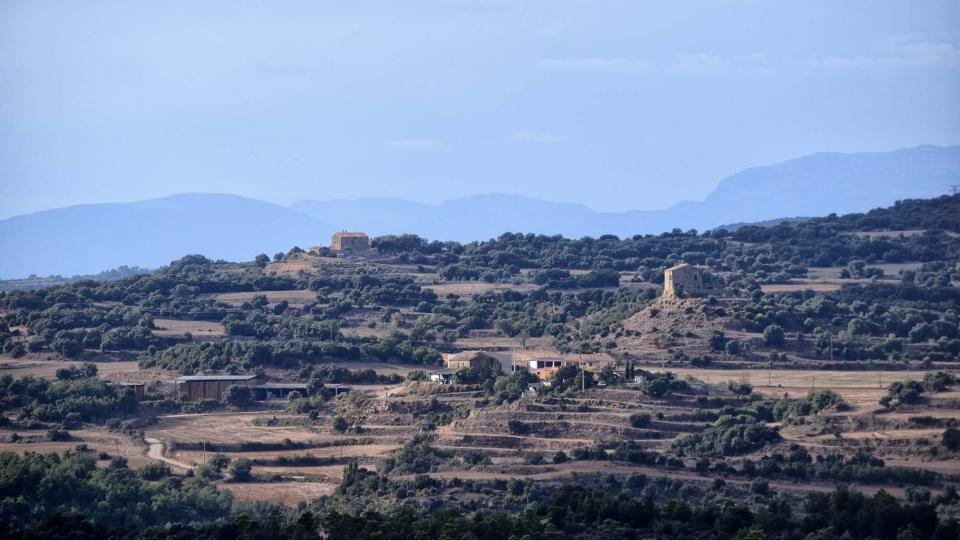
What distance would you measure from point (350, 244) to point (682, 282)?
33.1 metres

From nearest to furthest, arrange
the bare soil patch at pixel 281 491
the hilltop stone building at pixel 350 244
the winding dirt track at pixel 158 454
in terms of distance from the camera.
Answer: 1. the bare soil patch at pixel 281 491
2. the winding dirt track at pixel 158 454
3. the hilltop stone building at pixel 350 244

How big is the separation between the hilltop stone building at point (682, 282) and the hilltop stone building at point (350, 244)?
31.1 metres

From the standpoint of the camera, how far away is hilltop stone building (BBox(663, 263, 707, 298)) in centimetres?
7744

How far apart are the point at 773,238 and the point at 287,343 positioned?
142 ft

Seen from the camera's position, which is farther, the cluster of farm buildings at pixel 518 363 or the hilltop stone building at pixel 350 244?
the hilltop stone building at pixel 350 244

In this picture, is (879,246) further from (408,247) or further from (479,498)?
(479,498)

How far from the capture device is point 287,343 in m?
77.2

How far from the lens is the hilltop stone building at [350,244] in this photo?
10612 cm

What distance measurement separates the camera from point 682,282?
77.8 meters

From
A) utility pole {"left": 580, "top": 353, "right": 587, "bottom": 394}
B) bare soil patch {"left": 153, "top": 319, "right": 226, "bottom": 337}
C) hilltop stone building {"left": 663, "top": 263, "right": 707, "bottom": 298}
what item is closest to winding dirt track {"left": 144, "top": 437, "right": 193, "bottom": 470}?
utility pole {"left": 580, "top": 353, "right": 587, "bottom": 394}

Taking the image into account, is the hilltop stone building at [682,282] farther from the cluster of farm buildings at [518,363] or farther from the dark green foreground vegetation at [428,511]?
the dark green foreground vegetation at [428,511]

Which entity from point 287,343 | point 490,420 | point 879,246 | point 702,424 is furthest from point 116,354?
point 879,246

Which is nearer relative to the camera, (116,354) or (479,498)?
(479,498)

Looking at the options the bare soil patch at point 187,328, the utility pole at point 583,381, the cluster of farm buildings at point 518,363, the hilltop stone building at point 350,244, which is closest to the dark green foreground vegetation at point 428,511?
the utility pole at point 583,381
